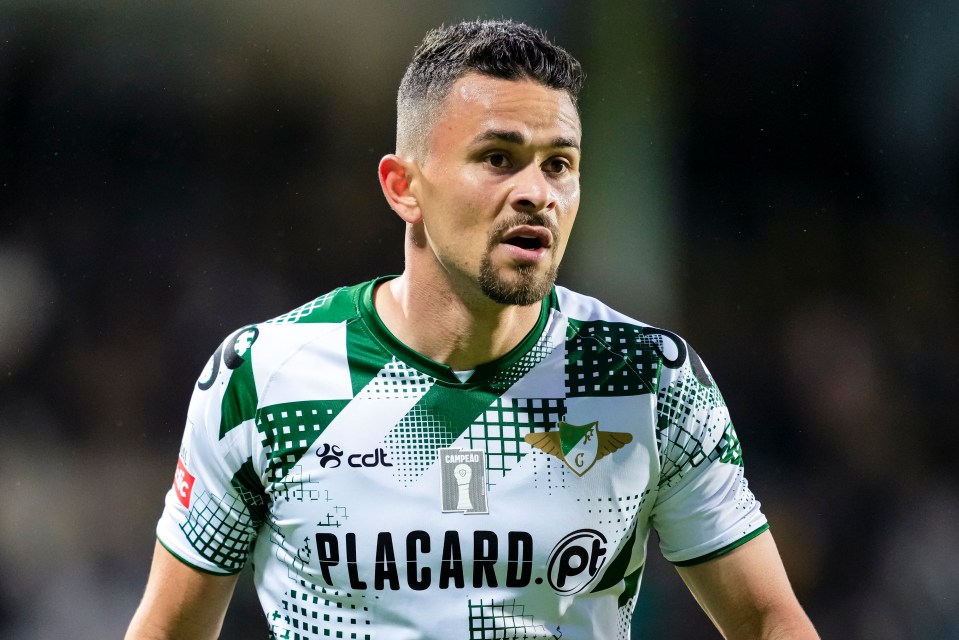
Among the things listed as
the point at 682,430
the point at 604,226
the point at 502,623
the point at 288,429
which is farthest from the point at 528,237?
the point at 604,226

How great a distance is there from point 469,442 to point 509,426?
99 millimetres

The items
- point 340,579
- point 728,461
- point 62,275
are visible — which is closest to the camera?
point 340,579

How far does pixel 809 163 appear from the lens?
580 centimetres

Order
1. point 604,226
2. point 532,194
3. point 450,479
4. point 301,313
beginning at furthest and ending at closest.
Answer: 1. point 604,226
2. point 301,313
3. point 450,479
4. point 532,194

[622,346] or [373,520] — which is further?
[622,346]

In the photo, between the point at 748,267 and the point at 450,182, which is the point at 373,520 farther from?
the point at 748,267

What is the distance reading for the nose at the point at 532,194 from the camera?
2.46 m

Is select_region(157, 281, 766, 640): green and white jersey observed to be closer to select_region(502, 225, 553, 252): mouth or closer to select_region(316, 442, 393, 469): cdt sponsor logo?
select_region(316, 442, 393, 469): cdt sponsor logo

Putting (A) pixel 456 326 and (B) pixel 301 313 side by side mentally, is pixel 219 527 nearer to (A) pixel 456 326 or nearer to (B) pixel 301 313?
(B) pixel 301 313

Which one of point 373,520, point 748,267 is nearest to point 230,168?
point 748,267

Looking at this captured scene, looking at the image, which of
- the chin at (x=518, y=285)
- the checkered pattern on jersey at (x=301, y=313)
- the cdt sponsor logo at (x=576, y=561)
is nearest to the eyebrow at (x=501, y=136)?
the chin at (x=518, y=285)

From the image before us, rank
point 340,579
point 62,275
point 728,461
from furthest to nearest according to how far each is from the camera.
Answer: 1. point 62,275
2. point 728,461
3. point 340,579

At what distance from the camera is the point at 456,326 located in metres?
2.64

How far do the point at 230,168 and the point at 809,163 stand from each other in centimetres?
293
